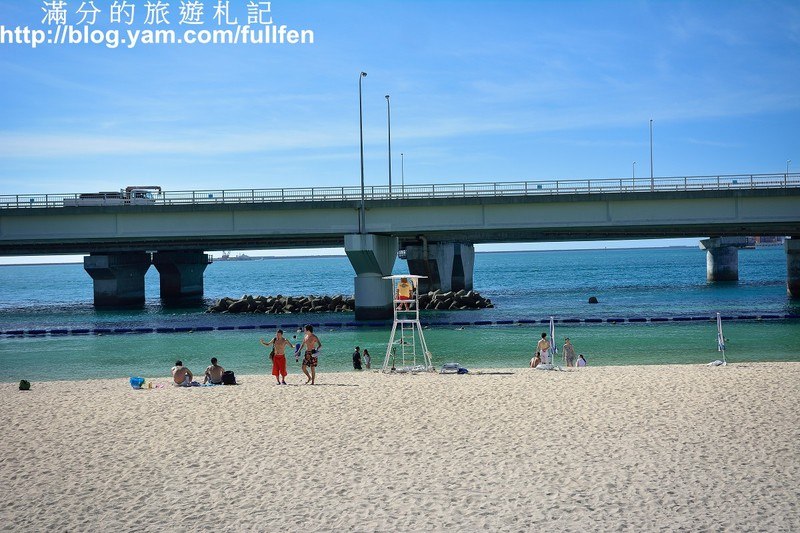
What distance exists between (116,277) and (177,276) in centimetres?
868

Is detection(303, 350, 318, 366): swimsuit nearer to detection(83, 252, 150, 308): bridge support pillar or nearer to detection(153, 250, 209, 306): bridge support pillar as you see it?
detection(83, 252, 150, 308): bridge support pillar

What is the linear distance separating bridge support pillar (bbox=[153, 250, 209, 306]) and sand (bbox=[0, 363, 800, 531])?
58495 millimetres

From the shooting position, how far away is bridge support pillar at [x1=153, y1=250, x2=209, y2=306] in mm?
75438

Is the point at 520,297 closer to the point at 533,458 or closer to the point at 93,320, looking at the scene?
the point at 93,320

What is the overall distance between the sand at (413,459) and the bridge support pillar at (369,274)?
26.4 metres

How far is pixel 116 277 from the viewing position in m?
68.8

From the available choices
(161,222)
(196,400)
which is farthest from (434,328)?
(196,400)

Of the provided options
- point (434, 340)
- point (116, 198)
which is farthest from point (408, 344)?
point (116, 198)

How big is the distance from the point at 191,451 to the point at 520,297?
6454 centimetres

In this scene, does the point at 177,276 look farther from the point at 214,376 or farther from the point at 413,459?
the point at 413,459

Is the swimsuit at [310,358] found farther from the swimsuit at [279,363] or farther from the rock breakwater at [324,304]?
the rock breakwater at [324,304]

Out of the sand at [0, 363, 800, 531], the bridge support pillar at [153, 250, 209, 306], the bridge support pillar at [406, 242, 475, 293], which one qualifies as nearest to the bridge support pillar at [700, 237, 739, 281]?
the bridge support pillar at [406, 242, 475, 293]

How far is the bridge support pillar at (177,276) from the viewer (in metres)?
75.4

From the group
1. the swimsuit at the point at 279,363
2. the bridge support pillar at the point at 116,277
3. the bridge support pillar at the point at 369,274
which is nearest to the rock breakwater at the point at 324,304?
the bridge support pillar at the point at 369,274
